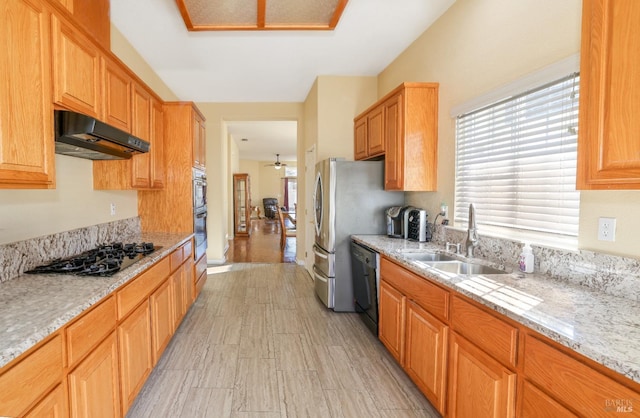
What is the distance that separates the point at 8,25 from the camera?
3.98ft

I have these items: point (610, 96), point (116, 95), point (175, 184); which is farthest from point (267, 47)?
point (610, 96)

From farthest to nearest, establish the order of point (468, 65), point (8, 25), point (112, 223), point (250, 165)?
point (250, 165)
point (112, 223)
point (468, 65)
point (8, 25)

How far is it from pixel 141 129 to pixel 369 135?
91.6 inches

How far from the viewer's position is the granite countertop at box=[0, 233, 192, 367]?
3.11 ft

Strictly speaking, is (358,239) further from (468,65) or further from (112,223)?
(112,223)

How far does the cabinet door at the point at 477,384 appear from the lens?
1.19 meters

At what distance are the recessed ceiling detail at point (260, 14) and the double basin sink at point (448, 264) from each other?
6.80ft

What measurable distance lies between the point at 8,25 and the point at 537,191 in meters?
2.74

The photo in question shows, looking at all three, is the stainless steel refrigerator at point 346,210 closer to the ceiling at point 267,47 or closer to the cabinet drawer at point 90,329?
the ceiling at point 267,47

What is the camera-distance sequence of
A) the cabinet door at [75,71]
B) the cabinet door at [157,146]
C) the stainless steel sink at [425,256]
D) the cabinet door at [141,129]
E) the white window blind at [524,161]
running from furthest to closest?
the cabinet door at [157,146] < the cabinet door at [141,129] < the stainless steel sink at [425,256] < the white window blind at [524,161] < the cabinet door at [75,71]

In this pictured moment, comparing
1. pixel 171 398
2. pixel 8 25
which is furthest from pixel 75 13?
pixel 171 398

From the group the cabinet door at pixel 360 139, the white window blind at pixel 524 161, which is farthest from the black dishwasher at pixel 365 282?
the cabinet door at pixel 360 139

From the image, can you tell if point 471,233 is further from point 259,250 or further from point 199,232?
point 259,250

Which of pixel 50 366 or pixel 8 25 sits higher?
pixel 8 25
